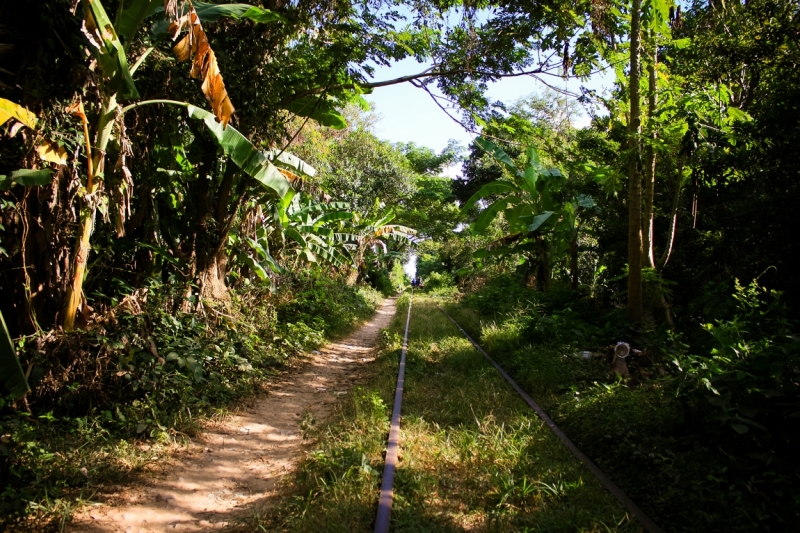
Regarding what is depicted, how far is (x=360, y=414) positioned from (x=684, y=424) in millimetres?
2965

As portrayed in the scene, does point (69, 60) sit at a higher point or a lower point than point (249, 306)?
higher

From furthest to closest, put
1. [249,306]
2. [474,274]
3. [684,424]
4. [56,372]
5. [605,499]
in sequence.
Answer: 1. [474,274]
2. [249,306]
3. [56,372]
4. [684,424]
5. [605,499]

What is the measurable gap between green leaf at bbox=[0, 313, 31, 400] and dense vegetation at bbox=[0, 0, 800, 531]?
0.02 metres

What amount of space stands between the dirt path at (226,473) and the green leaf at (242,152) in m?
2.73

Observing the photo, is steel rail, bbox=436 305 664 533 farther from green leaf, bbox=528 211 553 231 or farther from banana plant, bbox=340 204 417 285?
banana plant, bbox=340 204 417 285

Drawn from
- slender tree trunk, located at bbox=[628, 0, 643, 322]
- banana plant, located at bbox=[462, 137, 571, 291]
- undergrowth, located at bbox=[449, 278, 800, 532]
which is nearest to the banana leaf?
undergrowth, located at bbox=[449, 278, 800, 532]

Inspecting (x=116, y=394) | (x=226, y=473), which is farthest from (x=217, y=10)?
(x=226, y=473)

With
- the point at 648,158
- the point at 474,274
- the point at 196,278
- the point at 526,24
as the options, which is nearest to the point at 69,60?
the point at 196,278

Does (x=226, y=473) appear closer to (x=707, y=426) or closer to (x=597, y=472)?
(x=597, y=472)

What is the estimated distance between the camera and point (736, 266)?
21.6ft

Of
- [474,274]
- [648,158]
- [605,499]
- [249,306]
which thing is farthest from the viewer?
[474,274]

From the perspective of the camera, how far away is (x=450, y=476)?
3.64 meters

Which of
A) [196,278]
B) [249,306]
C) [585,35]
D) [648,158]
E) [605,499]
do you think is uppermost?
[585,35]

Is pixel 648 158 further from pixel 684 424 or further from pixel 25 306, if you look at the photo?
pixel 25 306
